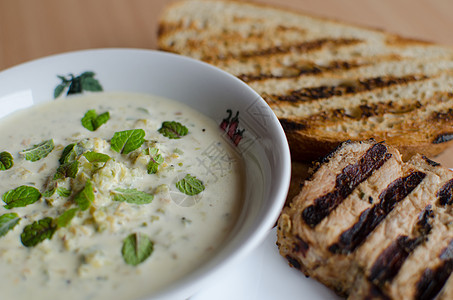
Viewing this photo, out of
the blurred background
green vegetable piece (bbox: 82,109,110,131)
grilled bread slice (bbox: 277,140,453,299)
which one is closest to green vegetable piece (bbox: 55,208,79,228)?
green vegetable piece (bbox: 82,109,110,131)

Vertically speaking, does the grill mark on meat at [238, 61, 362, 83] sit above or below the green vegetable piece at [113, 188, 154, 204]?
below

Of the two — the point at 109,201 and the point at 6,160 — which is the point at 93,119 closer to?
the point at 6,160

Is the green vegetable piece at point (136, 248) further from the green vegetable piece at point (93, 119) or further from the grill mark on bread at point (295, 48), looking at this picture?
the grill mark on bread at point (295, 48)

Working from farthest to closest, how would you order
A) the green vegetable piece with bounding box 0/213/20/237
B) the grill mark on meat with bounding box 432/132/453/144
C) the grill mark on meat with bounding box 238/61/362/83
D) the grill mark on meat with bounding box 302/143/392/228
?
1. the grill mark on meat with bounding box 238/61/362/83
2. the grill mark on meat with bounding box 432/132/453/144
3. the grill mark on meat with bounding box 302/143/392/228
4. the green vegetable piece with bounding box 0/213/20/237

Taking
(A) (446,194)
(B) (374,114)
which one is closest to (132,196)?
(A) (446,194)

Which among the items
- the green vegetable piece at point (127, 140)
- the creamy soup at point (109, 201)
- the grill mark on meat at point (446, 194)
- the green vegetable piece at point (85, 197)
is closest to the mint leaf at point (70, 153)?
the creamy soup at point (109, 201)

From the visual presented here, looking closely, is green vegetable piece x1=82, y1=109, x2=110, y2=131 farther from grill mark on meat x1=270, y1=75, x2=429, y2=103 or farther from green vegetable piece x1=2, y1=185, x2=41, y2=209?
grill mark on meat x1=270, y1=75, x2=429, y2=103

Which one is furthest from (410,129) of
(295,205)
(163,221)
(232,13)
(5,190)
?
(5,190)
